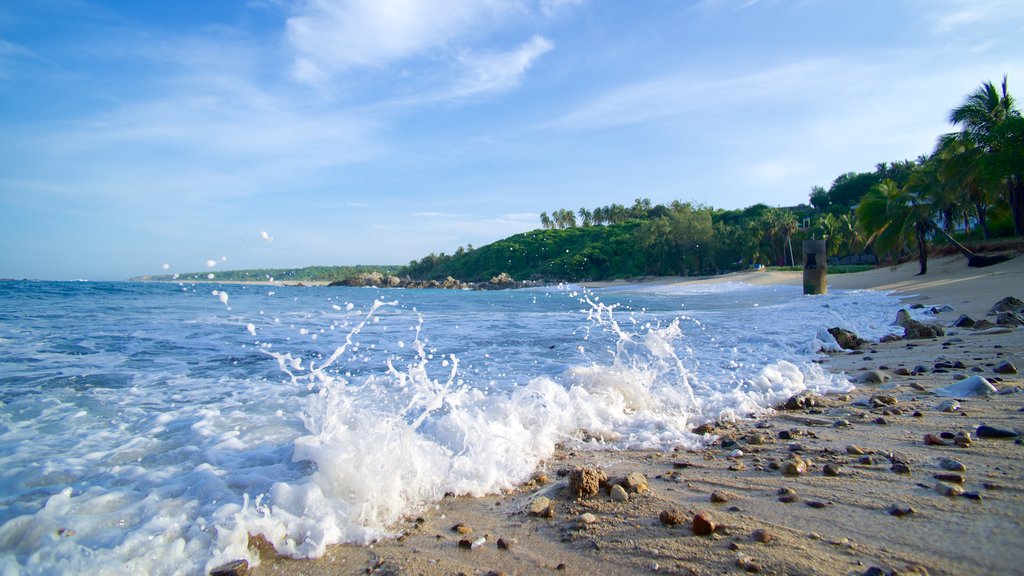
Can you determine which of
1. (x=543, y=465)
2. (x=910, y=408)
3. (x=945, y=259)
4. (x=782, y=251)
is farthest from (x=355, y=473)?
(x=782, y=251)

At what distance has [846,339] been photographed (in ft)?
29.9

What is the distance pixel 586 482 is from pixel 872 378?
4760 millimetres

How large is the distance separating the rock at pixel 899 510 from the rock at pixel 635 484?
1.17 metres

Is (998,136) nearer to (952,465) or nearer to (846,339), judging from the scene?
(846,339)

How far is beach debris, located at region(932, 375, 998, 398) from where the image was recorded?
482 centimetres

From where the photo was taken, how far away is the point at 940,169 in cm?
2777

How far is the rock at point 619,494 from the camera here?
3010 millimetres

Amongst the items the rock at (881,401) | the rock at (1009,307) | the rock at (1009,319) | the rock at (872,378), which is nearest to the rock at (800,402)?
the rock at (881,401)

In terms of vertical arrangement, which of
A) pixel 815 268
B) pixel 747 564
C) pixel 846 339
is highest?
pixel 815 268

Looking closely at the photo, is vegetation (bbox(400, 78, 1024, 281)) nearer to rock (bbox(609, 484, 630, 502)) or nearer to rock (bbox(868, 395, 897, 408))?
rock (bbox(868, 395, 897, 408))

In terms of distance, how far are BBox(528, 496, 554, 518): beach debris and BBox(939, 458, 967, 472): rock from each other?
2.27m

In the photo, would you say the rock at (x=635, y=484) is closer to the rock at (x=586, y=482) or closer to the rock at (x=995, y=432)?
the rock at (x=586, y=482)

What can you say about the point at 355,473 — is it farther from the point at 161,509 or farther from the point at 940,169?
the point at 940,169

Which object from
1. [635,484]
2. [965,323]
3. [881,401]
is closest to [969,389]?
[881,401]
